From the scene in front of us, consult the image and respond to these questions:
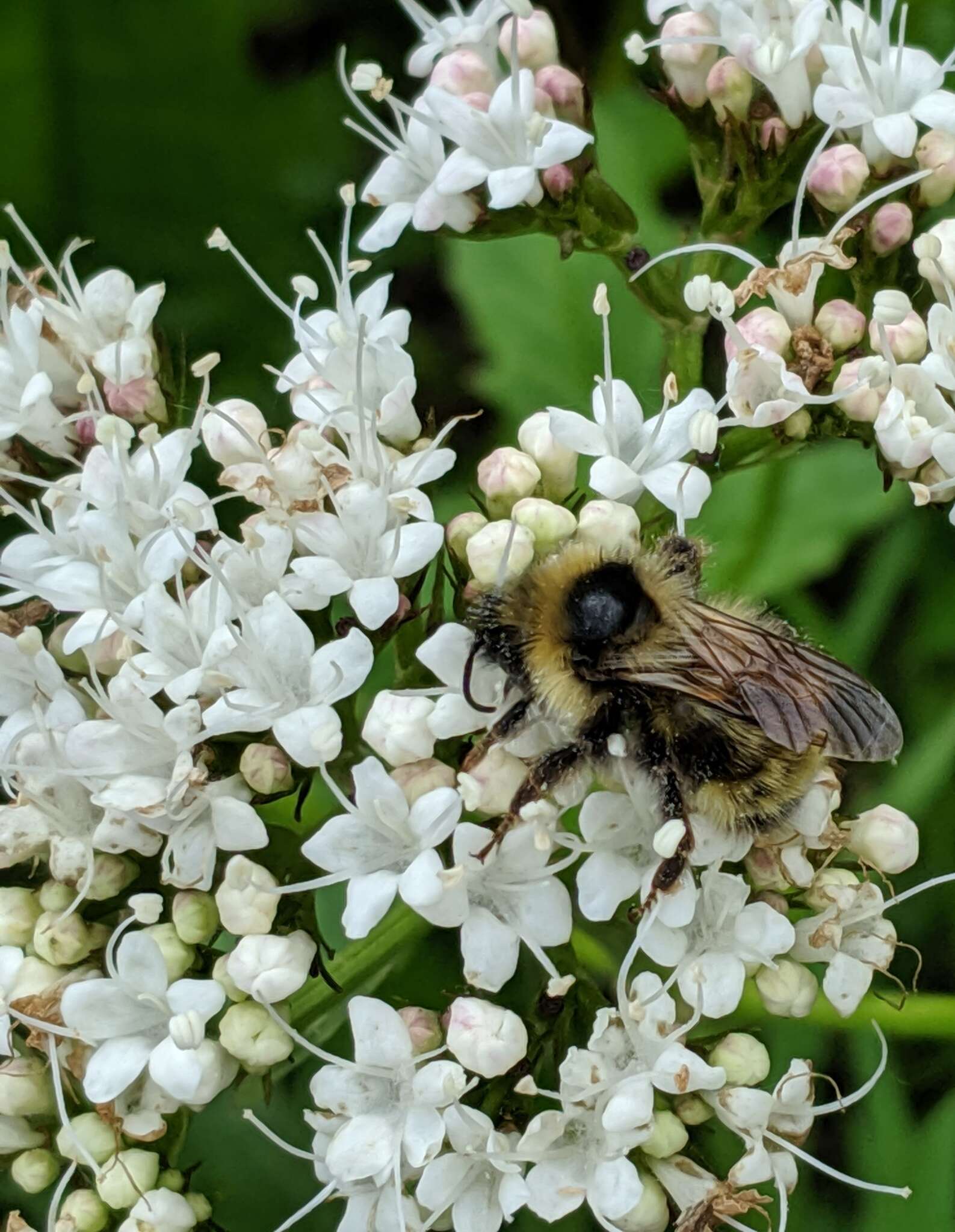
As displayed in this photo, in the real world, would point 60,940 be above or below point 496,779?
below

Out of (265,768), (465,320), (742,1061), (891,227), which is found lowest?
(742,1061)

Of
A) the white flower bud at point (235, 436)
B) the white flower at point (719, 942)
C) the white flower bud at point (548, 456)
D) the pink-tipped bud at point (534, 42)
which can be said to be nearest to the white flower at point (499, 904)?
the white flower at point (719, 942)

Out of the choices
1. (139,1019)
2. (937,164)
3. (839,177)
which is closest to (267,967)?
(139,1019)

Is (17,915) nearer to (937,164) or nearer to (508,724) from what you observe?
(508,724)

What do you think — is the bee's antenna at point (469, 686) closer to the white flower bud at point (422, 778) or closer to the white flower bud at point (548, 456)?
the white flower bud at point (422, 778)

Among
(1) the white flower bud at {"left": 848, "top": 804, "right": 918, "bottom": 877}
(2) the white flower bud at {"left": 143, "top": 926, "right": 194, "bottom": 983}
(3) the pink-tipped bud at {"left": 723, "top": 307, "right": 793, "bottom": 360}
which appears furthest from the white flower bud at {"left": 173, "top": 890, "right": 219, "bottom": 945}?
(3) the pink-tipped bud at {"left": 723, "top": 307, "right": 793, "bottom": 360}

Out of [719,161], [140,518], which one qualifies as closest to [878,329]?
[719,161]

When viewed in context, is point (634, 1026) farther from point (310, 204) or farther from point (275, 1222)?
point (310, 204)
